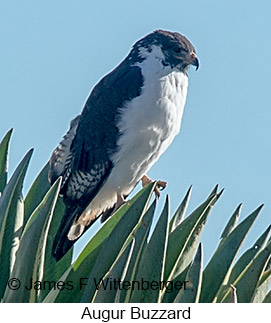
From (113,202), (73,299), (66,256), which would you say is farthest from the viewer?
(113,202)

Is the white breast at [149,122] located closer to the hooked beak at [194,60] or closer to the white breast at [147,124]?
the white breast at [147,124]

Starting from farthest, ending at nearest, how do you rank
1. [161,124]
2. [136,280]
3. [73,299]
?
[161,124] < [73,299] < [136,280]

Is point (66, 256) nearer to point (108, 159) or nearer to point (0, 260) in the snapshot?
point (0, 260)

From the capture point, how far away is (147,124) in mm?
5926

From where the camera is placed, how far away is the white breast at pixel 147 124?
5.91 meters

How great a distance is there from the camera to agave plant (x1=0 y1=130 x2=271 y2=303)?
11.8ft

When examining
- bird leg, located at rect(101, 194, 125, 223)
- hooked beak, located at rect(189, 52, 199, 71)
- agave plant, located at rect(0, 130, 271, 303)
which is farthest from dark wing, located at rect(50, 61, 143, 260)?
agave plant, located at rect(0, 130, 271, 303)

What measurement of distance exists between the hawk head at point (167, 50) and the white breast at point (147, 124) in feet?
0.15

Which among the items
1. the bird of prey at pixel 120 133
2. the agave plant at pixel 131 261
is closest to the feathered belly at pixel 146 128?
the bird of prey at pixel 120 133

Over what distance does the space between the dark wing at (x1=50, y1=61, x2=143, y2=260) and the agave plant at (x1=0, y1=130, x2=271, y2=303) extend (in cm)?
150

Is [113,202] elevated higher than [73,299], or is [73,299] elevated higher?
[113,202]

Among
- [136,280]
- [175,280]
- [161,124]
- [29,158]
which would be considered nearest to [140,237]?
[136,280]

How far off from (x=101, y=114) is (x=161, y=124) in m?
0.47

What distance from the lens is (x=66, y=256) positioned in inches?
182
